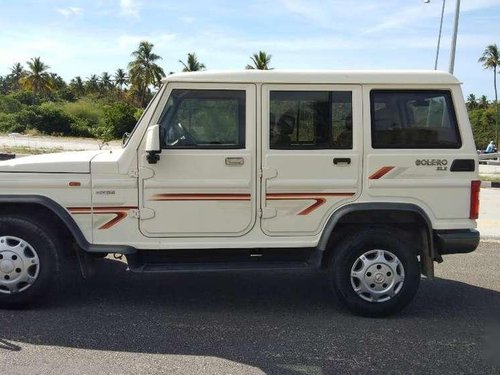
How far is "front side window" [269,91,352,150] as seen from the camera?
4742 millimetres

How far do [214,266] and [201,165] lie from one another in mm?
904

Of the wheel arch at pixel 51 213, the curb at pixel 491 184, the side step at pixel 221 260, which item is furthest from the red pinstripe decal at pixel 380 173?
the curb at pixel 491 184

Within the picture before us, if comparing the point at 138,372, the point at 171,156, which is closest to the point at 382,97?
the point at 171,156

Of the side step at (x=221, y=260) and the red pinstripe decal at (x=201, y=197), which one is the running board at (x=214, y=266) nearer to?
the side step at (x=221, y=260)

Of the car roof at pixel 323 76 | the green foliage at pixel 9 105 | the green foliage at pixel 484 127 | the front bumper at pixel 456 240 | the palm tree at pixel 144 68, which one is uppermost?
the palm tree at pixel 144 68

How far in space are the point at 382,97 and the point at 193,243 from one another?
82.6 inches

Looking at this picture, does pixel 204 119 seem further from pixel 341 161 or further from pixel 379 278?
pixel 379 278

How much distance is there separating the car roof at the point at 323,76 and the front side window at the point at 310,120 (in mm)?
120

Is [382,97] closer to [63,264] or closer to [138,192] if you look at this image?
[138,192]

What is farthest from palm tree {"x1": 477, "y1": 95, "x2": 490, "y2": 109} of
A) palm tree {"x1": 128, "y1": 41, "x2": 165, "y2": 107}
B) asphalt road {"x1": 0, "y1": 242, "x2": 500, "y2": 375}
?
asphalt road {"x1": 0, "y1": 242, "x2": 500, "y2": 375}

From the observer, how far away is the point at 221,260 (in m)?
4.92

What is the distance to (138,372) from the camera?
378 centimetres

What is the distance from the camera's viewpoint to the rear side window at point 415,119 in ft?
15.8

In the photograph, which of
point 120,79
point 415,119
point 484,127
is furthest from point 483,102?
point 415,119
